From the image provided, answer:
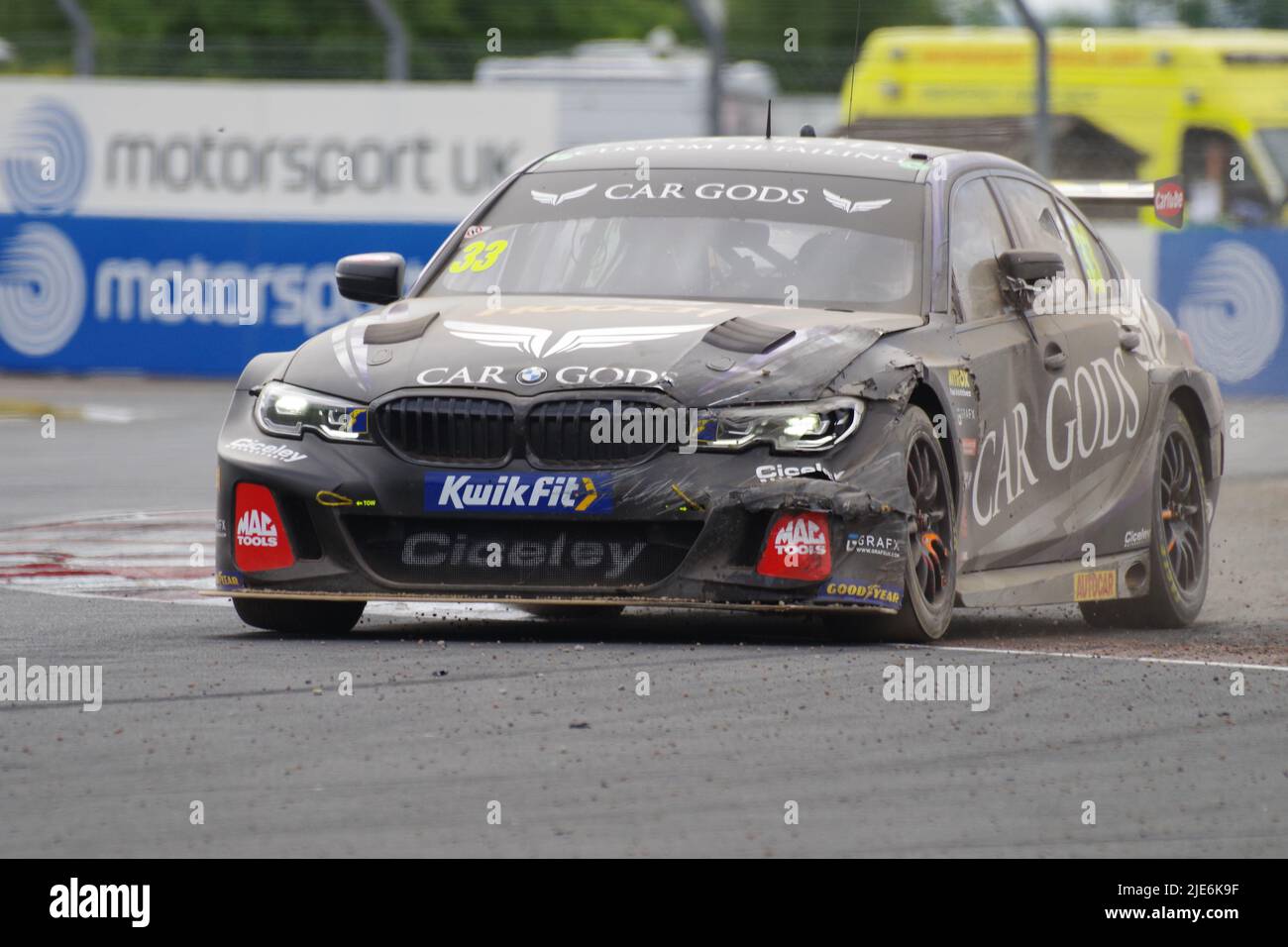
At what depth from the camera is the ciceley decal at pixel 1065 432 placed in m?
8.76

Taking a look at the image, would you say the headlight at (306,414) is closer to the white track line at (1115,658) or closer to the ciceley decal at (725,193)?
the ciceley decal at (725,193)

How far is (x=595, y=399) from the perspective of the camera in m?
7.86

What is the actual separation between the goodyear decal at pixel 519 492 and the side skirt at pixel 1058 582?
1366 mm

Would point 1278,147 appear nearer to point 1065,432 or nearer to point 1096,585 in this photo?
point 1096,585

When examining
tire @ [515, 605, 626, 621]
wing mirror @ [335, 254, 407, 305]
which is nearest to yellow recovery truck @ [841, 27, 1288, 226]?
tire @ [515, 605, 626, 621]

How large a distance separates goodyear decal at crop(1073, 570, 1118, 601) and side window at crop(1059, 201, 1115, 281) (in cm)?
119

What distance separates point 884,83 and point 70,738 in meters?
25.0

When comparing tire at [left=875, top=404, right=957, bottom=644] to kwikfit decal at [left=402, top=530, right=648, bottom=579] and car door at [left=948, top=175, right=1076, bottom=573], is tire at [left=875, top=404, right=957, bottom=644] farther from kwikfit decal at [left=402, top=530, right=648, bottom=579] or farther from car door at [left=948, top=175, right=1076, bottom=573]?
kwikfit decal at [left=402, top=530, right=648, bottom=579]

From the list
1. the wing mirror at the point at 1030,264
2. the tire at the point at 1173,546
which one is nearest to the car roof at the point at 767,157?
the wing mirror at the point at 1030,264

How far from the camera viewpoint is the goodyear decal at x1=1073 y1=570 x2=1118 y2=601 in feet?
30.9

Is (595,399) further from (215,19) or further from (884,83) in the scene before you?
(215,19)

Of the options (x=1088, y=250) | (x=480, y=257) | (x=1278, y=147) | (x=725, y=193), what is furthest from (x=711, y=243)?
(x=1278, y=147)

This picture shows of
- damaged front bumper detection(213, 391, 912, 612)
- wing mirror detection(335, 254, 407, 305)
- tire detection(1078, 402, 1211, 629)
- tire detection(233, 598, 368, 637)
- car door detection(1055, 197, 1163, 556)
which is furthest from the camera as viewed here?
tire detection(1078, 402, 1211, 629)
